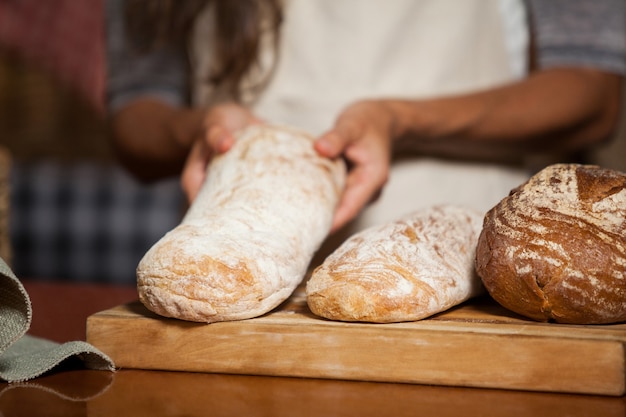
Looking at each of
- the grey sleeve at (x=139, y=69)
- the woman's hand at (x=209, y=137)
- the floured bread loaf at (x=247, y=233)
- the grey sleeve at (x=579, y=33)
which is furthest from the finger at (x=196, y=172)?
the grey sleeve at (x=579, y=33)

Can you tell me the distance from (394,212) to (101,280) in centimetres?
237

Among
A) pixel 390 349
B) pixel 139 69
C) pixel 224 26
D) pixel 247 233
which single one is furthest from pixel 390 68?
pixel 390 349

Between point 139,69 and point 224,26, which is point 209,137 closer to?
point 224,26

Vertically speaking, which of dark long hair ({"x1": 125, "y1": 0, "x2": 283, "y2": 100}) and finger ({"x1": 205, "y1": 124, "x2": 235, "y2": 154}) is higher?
dark long hair ({"x1": 125, "y1": 0, "x2": 283, "y2": 100})

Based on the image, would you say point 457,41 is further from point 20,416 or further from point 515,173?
point 20,416

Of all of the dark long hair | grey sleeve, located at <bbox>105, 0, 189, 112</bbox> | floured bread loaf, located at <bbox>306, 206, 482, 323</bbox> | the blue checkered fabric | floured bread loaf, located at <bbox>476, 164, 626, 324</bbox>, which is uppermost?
the dark long hair

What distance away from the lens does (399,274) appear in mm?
771

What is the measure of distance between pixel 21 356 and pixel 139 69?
3.11 feet

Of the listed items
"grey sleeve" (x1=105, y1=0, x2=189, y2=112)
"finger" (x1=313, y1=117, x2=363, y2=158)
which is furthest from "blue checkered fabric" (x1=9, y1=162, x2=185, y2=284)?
"finger" (x1=313, y1=117, x2=363, y2=158)

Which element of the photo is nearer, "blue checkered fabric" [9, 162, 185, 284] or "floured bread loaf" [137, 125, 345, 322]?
"floured bread loaf" [137, 125, 345, 322]

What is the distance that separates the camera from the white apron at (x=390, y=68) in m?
1.39

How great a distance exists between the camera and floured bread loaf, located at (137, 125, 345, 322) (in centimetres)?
74

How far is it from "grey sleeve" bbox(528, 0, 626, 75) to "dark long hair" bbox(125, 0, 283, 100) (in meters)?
0.51

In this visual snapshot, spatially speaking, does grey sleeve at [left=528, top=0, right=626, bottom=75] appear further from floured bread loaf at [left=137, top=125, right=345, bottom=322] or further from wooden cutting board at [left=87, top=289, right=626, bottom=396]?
wooden cutting board at [left=87, top=289, right=626, bottom=396]
